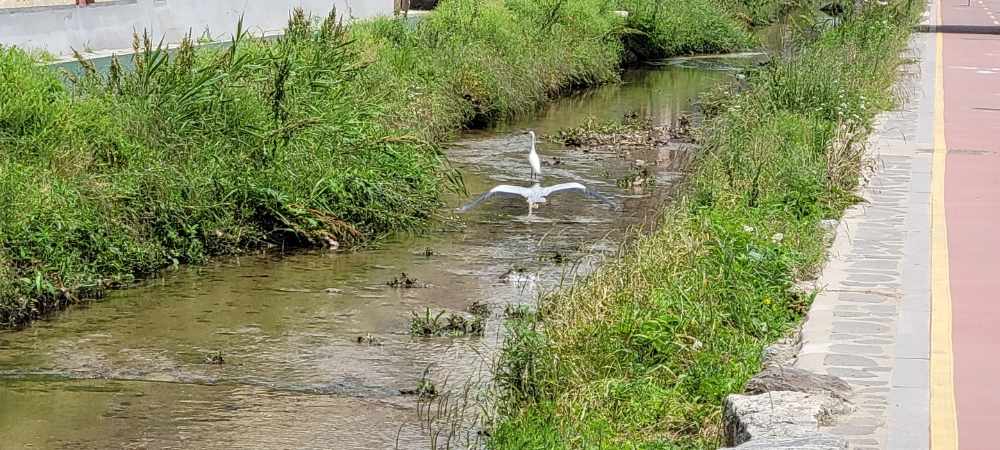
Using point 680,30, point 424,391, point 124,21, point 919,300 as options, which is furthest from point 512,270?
point 680,30

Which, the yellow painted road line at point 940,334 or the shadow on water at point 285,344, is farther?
the shadow on water at point 285,344

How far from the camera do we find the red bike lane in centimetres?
623

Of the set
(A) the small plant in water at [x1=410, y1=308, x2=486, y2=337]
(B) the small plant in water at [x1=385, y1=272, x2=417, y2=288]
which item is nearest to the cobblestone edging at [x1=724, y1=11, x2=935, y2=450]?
(A) the small plant in water at [x1=410, y1=308, x2=486, y2=337]

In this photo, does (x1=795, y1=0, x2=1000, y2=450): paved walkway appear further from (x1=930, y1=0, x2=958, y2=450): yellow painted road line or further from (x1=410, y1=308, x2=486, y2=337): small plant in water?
(x1=410, y1=308, x2=486, y2=337): small plant in water

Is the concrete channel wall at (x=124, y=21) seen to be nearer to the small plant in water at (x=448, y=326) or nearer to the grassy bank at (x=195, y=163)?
the grassy bank at (x=195, y=163)

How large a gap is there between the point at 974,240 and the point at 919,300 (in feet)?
6.41

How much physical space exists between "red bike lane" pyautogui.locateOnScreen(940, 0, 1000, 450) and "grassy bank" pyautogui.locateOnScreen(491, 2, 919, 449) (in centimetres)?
89

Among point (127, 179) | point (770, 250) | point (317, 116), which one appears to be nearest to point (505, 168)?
point (317, 116)

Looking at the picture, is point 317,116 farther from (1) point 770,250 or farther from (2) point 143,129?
(1) point 770,250

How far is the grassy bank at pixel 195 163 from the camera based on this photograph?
32.8ft

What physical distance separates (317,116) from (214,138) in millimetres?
1185

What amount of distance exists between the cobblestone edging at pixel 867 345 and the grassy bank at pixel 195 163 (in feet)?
14.3

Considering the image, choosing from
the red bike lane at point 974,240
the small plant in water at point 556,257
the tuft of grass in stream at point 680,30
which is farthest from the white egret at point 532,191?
the tuft of grass in stream at point 680,30

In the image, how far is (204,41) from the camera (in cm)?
1529
